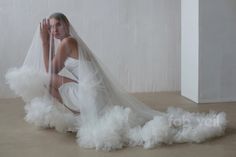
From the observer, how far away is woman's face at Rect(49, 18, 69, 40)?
115 inches

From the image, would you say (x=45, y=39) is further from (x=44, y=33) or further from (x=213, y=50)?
(x=213, y=50)

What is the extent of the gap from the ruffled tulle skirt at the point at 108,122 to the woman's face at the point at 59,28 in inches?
13.4

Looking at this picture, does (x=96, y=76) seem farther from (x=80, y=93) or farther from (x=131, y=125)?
(x=131, y=125)

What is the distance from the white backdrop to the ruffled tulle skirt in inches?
50.5

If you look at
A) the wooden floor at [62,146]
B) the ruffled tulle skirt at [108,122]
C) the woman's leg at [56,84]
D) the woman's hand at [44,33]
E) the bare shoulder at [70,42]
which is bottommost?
the wooden floor at [62,146]

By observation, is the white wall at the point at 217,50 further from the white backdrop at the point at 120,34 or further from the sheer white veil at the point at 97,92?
the sheer white veil at the point at 97,92

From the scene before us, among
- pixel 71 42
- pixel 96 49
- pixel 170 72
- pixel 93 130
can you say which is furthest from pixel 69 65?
pixel 170 72

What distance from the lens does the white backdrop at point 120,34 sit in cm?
424

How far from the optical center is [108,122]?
2.63 meters

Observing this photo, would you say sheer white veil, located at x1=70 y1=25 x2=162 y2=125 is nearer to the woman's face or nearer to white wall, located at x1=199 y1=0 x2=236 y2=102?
the woman's face

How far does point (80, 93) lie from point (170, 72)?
201cm

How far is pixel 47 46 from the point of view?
9.89 ft

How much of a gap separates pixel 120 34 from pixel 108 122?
1.96 m

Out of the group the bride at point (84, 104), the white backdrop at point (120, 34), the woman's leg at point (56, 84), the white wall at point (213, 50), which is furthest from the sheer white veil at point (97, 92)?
the white backdrop at point (120, 34)
